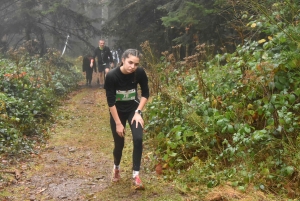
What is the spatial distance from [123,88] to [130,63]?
15.6 inches

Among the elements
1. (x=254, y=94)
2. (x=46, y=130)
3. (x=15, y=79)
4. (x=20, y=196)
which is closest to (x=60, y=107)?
(x=15, y=79)

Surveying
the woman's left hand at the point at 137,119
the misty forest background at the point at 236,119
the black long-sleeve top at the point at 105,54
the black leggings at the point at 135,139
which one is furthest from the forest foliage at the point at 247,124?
the black long-sleeve top at the point at 105,54

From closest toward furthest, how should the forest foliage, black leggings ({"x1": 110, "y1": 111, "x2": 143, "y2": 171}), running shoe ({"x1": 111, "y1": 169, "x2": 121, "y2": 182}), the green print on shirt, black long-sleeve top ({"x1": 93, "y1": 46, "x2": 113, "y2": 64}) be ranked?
the forest foliage, black leggings ({"x1": 110, "y1": 111, "x2": 143, "y2": 171}), the green print on shirt, running shoe ({"x1": 111, "y1": 169, "x2": 121, "y2": 182}), black long-sleeve top ({"x1": 93, "y1": 46, "x2": 113, "y2": 64})

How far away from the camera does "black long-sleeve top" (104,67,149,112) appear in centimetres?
480

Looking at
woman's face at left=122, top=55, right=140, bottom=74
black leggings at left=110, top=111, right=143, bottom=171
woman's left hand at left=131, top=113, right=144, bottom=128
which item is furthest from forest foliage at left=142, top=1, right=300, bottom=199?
woman's face at left=122, top=55, right=140, bottom=74

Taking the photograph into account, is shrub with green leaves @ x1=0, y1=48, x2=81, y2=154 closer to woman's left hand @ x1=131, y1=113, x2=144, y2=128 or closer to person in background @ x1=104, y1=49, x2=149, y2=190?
person in background @ x1=104, y1=49, x2=149, y2=190

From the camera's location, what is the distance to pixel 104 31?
19250 mm

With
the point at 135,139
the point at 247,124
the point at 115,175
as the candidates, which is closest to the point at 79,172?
the point at 115,175

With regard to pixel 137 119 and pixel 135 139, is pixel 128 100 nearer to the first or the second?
pixel 137 119

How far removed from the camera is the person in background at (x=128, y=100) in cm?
478

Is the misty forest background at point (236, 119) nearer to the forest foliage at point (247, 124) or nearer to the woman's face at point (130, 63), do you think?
Answer: the forest foliage at point (247, 124)

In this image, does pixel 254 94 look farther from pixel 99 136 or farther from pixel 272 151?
pixel 99 136

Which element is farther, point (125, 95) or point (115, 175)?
point (115, 175)

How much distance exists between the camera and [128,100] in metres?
5.04
